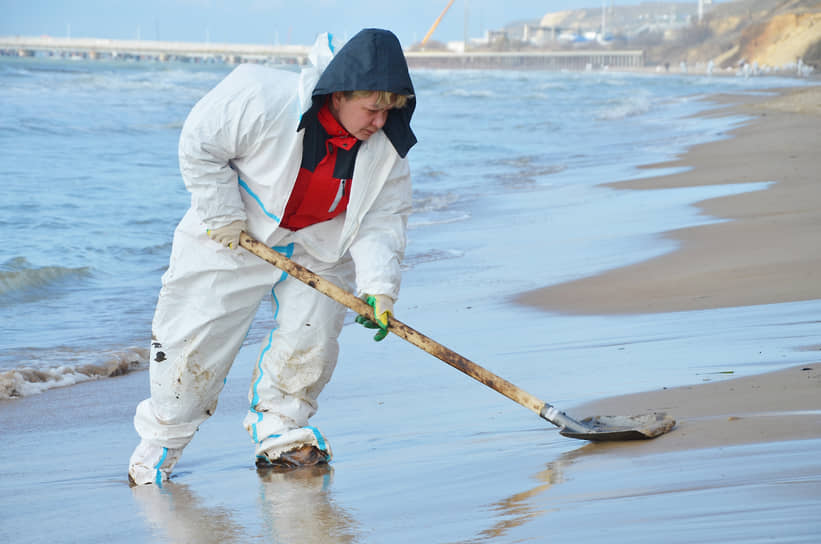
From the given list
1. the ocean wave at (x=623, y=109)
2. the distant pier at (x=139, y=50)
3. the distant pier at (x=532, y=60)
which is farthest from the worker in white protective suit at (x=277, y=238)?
the distant pier at (x=532, y=60)

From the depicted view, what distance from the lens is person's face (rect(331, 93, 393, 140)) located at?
289 cm

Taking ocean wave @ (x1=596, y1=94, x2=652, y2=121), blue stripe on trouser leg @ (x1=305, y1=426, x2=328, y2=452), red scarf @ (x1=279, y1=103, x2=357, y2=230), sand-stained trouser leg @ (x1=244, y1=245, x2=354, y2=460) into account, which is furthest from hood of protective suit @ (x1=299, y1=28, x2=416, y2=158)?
ocean wave @ (x1=596, y1=94, x2=652, y2=121)

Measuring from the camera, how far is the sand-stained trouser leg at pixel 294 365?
10.7ft

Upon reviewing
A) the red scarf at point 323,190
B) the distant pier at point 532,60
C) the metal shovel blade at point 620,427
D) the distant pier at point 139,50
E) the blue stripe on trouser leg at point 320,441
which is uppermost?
the red scarf at point 323,190

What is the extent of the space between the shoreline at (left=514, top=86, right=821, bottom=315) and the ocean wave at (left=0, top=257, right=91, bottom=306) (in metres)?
3.45

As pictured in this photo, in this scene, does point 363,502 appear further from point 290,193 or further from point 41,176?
point 41,176

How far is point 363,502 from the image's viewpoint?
2697 mm

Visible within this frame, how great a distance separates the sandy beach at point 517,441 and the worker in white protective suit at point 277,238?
0.72 ft

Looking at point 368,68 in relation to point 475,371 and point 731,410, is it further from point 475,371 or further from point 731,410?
point 731,410

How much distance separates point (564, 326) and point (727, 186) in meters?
5.34

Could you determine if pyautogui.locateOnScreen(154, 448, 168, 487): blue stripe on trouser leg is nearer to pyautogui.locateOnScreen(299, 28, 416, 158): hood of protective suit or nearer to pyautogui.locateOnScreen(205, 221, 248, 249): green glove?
pyautogui.locateOnScreen(205, 221, 248, 249): green glove

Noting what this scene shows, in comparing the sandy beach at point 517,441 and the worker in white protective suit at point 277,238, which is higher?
the worker in white protective suit at point 277,238

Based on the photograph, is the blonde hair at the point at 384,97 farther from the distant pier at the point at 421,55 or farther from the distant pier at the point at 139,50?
the distant pier at the point at 421,55

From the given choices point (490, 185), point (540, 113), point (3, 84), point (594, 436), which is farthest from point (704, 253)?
point (3, 84)
